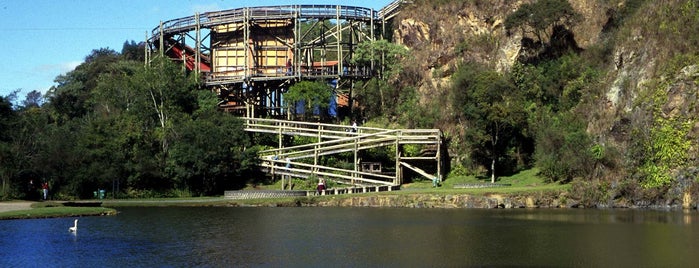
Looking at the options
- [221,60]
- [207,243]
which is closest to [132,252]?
[207,243]

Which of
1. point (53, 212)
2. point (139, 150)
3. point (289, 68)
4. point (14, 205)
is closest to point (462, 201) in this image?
point (53, 212)

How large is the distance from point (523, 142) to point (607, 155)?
13840mm

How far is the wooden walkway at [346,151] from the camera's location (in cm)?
6812

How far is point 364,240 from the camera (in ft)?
118

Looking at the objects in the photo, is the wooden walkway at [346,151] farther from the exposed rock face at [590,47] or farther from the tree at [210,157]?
the exposed rock face at [590,47]

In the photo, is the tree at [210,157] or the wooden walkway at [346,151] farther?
the wooden walkway at [346,151]

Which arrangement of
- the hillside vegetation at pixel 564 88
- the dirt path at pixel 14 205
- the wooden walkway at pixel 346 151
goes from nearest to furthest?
the dirt path at pixel 14 205 → the hillside vegetation at pixel 564 88 → the wooden walkway at pixel 346 151

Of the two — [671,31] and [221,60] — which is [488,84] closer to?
[671,31]

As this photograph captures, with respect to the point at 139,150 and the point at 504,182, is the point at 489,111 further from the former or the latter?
the point at 139,150

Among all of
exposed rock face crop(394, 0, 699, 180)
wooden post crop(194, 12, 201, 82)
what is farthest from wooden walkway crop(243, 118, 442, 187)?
wooden post crop(194, 12, 201, 82)

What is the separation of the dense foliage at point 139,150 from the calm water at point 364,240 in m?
16.8

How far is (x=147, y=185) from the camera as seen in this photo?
227 feet

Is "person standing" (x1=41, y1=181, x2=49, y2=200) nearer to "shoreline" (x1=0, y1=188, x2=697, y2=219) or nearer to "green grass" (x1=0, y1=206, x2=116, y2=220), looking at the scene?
"shoreline" (x1=0, y1=188, x2=697, y2=219)

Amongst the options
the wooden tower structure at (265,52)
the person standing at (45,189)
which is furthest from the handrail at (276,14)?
the person standing at (45,189)
